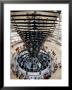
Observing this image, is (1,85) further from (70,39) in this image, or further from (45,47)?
(70,39)

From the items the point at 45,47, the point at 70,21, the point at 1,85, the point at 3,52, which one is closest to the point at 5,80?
the point at 1,85

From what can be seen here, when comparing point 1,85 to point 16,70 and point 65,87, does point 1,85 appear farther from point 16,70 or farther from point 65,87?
point 65,87

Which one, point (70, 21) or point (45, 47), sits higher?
point (70, 21)

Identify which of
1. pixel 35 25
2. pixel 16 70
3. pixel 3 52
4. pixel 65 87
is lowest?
pixel 65 87

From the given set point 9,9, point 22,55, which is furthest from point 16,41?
point 9,9

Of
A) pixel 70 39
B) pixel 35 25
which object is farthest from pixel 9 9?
pixel 70 39

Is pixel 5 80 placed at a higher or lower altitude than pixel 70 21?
lower

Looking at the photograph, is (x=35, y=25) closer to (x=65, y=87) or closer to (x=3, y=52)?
(x=3, y=52)
